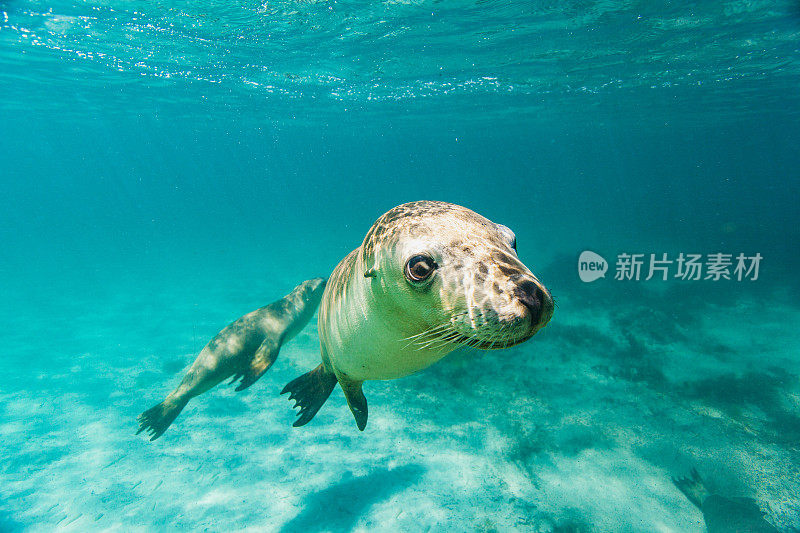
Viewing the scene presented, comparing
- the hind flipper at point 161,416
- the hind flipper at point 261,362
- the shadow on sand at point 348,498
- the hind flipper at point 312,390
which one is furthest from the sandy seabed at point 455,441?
the hind flipper at point 312,390

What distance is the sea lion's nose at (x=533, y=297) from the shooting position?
1.40 meters

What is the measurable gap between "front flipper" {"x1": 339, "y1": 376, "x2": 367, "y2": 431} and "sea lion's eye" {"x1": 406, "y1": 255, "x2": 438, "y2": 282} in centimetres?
155

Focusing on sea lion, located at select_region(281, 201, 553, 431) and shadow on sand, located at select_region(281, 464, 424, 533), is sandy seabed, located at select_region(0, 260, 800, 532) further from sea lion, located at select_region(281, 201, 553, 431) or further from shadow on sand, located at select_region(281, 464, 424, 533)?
sea lion, located at select_region(281, 201, 553, 431)

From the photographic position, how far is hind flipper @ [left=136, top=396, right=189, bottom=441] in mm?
5320

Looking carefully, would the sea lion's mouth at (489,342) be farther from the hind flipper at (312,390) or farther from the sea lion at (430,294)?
the hind flipper at (312,390)

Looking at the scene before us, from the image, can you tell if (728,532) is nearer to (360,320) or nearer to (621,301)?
(360,320)

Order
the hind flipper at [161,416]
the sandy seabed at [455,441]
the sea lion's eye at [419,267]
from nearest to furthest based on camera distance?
the sea lion's eye at [419,267], the sandy seabed at [455,441], the hind flipper at [161,416]

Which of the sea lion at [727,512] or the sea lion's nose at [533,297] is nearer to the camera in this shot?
the sea lion's nose at [533,297]

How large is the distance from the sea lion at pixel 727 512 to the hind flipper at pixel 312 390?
4815 millimetres

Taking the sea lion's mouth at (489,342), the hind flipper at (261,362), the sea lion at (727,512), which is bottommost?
the sea lion at (727,512)

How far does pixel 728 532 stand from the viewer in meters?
4.64

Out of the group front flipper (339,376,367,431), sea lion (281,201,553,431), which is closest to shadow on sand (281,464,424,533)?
front flipper (339,376,367,431)

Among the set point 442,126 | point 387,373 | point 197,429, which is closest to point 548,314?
point 387,373

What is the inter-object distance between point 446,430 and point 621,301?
804 centimetres
